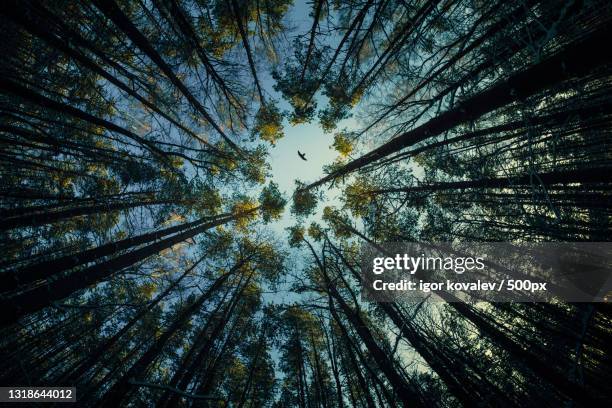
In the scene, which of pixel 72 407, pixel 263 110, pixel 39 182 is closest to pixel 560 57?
pixel 263 110

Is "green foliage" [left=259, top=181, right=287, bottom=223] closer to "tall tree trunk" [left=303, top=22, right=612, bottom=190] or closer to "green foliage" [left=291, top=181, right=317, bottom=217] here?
"green foliage" [left=291, top=181, right=317, bottom=217]

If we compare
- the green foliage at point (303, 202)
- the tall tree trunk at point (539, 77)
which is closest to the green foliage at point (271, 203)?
the green foliage at point (303, 202)

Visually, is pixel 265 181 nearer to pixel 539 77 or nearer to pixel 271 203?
pixel 271 203

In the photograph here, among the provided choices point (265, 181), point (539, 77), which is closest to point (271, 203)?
point (265, 181)

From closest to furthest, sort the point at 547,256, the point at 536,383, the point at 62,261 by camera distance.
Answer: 1. the point at 62,261
2. the point at 536,383
3. the point at 547,256

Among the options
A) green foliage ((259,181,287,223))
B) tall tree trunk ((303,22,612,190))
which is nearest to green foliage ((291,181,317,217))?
green foliage ((259,181,287,223))

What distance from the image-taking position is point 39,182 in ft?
27.6

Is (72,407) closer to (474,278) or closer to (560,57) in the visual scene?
(560,57)

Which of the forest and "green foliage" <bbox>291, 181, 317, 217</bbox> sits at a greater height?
"green foliage" <bbox>291, 181, 317, 217</bbox>

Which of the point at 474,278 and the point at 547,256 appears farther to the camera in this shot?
the point at 474,278

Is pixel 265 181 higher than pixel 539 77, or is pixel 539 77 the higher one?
pixel 265 181

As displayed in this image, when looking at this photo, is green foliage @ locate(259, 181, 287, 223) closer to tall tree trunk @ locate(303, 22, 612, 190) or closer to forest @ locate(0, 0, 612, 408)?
forest @ locate(0, 0, 612, 408)

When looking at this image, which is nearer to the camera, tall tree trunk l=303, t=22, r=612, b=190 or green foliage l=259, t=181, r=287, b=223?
tall tree trunk l=303, t=22, r=612, b=190

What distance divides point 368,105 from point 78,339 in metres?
13.7
